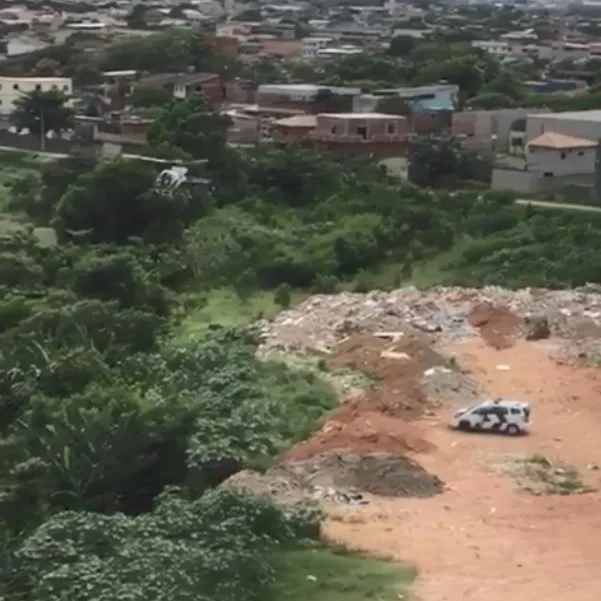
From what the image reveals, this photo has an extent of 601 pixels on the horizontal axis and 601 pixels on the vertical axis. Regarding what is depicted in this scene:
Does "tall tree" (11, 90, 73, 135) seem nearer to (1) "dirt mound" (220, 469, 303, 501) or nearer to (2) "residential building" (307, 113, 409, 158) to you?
(2) "residential building" (307, 113, 409, 158)

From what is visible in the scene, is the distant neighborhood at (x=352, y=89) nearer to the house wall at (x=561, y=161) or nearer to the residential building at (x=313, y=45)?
the house wall at (x=561, y=161)

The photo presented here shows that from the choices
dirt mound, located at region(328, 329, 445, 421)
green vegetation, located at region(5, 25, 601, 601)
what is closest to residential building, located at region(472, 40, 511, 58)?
green vegetation, located at region(5, 25, 601, 601)

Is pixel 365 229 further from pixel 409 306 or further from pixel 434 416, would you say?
pixel 434 416

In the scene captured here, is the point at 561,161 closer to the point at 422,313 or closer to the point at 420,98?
the point at 422,313

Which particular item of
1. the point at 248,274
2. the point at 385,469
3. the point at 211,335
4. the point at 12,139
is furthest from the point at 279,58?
the point at 385,469

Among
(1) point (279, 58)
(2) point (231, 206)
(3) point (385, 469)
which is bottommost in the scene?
(1) point (279, 58)
